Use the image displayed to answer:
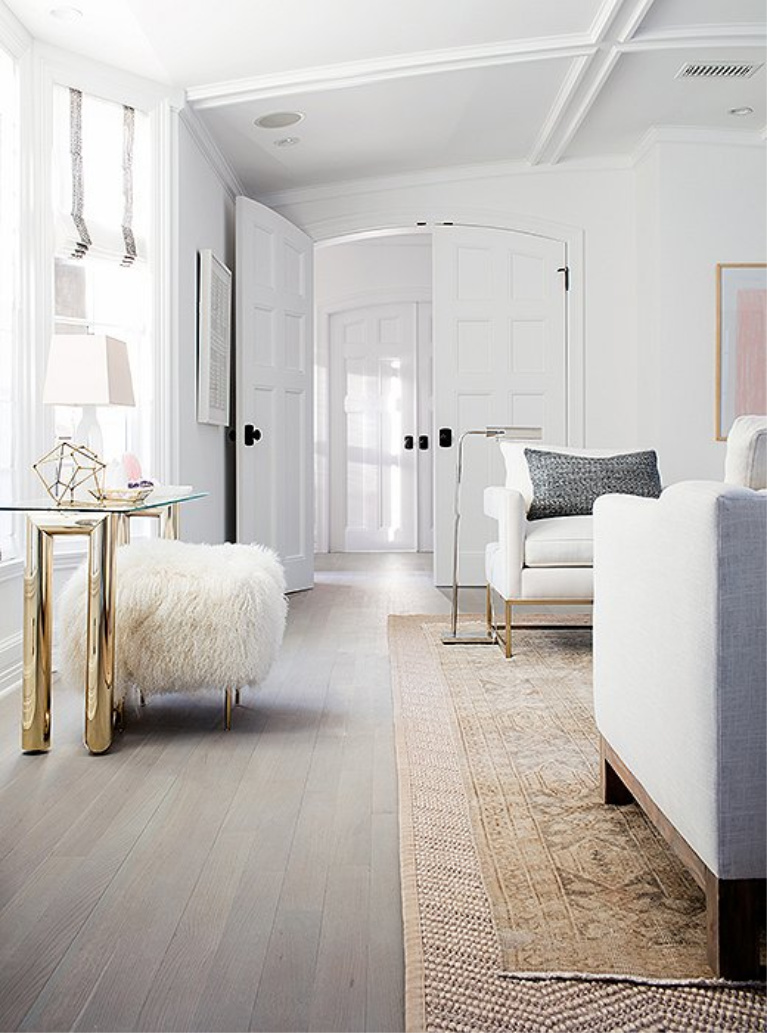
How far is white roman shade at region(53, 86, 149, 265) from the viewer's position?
13.6 ft

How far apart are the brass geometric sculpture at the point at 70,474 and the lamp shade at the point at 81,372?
0.15 m

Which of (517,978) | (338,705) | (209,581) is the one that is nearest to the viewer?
(517,978)

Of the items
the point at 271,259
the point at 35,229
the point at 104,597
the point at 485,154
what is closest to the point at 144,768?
the point at 104,597

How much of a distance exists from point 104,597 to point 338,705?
919 millimetres

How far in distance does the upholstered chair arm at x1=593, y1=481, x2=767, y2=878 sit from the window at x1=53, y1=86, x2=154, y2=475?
287cm

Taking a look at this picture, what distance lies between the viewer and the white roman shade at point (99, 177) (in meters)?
4.14

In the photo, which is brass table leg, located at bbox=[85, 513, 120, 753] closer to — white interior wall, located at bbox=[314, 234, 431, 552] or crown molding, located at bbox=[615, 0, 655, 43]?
crown molding, located at bbox=[615, 0, 655, 43]

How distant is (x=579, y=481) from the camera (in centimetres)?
430

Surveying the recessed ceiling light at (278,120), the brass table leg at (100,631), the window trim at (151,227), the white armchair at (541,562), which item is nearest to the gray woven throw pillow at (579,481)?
the white armchair at (541,562)

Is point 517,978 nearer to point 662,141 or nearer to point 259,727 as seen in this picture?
point 259,727

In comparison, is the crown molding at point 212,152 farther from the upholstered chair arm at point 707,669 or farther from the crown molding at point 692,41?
the upholstered chair arm at point 707,669

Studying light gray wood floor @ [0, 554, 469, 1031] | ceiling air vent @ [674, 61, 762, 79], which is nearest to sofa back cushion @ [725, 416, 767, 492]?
light gray wood floor @ [0, 554, 469, 1031]

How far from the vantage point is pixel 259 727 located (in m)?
2.99

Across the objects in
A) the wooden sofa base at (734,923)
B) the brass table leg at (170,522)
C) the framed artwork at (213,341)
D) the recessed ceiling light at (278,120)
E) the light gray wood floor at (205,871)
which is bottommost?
the light gray wood floor at (205,871)
